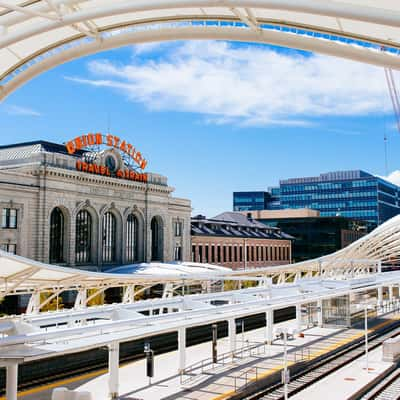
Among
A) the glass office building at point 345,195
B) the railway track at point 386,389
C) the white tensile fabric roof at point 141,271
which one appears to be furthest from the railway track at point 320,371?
the glass office building at point 345,195

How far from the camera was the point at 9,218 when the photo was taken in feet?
169

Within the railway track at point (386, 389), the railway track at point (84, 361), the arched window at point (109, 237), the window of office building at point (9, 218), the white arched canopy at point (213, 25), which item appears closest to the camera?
the white arched canopy at point (213, 25)

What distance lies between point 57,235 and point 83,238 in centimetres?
329

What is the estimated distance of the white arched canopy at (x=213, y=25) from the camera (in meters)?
10.0

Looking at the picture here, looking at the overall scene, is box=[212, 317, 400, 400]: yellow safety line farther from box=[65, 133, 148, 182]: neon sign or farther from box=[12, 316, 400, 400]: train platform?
box=[65, 133, 148, 182]: neon sign

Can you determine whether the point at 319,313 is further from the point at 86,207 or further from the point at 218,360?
the point at 86,207

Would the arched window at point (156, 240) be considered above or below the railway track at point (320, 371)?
above

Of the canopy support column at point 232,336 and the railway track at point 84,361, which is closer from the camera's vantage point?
the railway track at point 84,361

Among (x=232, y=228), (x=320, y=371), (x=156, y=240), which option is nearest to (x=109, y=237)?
(x=156, y=240)

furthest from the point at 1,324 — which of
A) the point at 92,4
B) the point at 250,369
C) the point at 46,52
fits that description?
the point at 250,369

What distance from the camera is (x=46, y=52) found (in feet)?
57.4

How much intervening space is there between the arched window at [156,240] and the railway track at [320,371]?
34394mm

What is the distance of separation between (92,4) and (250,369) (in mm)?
20430

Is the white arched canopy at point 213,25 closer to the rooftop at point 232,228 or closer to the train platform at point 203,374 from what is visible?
the train platform at point 203,374
